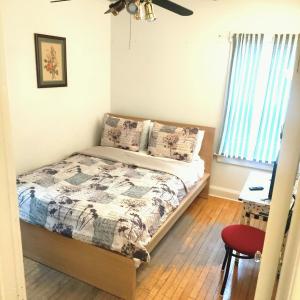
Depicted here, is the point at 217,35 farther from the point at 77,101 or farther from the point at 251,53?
the point at 77,101

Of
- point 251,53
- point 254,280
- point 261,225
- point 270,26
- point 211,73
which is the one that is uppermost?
point 270,26

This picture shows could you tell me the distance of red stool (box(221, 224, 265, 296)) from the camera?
6.54 ft

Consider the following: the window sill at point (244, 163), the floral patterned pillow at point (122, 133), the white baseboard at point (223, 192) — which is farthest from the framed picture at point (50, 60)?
the white baseboard at point (223, 192)

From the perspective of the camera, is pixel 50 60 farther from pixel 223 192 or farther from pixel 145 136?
pixel 223 192

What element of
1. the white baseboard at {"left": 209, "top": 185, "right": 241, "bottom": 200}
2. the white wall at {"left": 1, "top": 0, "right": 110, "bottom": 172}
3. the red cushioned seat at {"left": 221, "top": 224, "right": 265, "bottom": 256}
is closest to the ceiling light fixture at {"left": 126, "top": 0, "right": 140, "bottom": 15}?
the white wall at {"left": 1, "top": 0, "right": 110, "bottom": 172}

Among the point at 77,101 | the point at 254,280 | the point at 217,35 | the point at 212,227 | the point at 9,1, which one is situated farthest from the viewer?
the point at 77,101

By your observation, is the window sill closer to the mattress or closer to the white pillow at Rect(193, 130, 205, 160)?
the white pillow at Rect(193, 130, 205, 160)

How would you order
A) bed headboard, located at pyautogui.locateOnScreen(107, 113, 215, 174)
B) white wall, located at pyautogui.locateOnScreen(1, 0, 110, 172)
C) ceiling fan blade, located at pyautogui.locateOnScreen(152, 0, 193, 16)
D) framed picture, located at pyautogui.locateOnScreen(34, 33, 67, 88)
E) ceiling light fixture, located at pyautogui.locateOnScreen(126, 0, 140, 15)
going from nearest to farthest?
ceiling light fixture, located at pyautogui.locateOnScreen(126, 0, 140, 15) < ceiling fan blade, located at pyautogui.locateOnScreen(152, 0, 193, 16) < white wall, located at pyautogui.locateOnScreen(1, 0, 110, 172) < framed picture, located at pyautogui.locateOnScreen(34, 33, 67, 88) < bed headboard, located at pyautogui.locateOnScreen(107, 113, 215, 174)

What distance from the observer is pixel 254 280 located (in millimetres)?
2301

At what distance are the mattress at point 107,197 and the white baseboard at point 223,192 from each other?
2.05ft

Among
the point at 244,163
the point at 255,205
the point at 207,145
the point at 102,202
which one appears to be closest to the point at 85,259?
the point at 102,202

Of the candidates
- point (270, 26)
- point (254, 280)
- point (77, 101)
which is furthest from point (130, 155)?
point (270, 26)

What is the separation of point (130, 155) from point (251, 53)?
1.76 m

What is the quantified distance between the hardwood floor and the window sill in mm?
975
